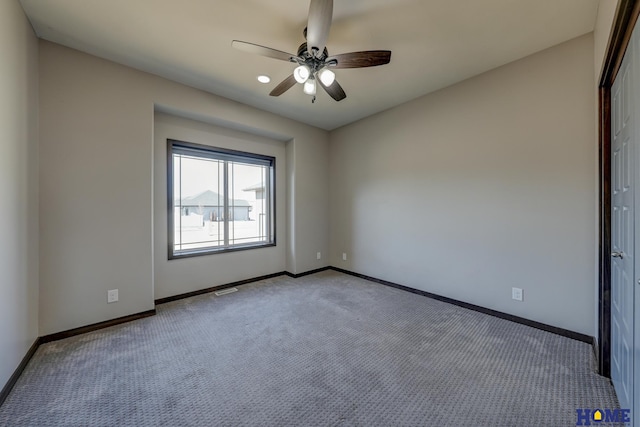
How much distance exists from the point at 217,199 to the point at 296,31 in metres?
2.44

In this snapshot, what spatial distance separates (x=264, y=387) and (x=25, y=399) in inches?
56.2

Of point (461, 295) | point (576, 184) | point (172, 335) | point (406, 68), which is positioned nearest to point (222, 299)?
point (172, 335)

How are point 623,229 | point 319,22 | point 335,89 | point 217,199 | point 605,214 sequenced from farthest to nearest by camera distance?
point 217,199, point 335,89, point 605,214, point 319,22, point 623,229

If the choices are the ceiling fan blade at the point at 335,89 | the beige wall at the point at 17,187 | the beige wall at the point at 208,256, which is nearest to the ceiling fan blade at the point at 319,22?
the ceiling fan blade at the point at 335,89

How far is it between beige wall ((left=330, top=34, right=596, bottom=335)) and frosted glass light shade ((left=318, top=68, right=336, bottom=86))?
1.72 metres

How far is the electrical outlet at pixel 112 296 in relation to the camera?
2.46m

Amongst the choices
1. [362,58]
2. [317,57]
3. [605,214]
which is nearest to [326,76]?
[317,57]

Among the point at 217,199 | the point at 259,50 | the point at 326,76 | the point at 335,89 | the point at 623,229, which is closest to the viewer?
the point at 623,229

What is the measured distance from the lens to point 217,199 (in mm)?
3662

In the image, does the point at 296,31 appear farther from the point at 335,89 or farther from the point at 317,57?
the point at 335,89

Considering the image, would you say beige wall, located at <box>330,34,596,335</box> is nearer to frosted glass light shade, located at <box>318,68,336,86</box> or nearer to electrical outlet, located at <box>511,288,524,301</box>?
electrical outlet, located at <box>511,288,524,301</box>

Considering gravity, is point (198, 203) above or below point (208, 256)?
above

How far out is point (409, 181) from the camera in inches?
135

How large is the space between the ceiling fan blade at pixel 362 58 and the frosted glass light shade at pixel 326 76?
86 mm
